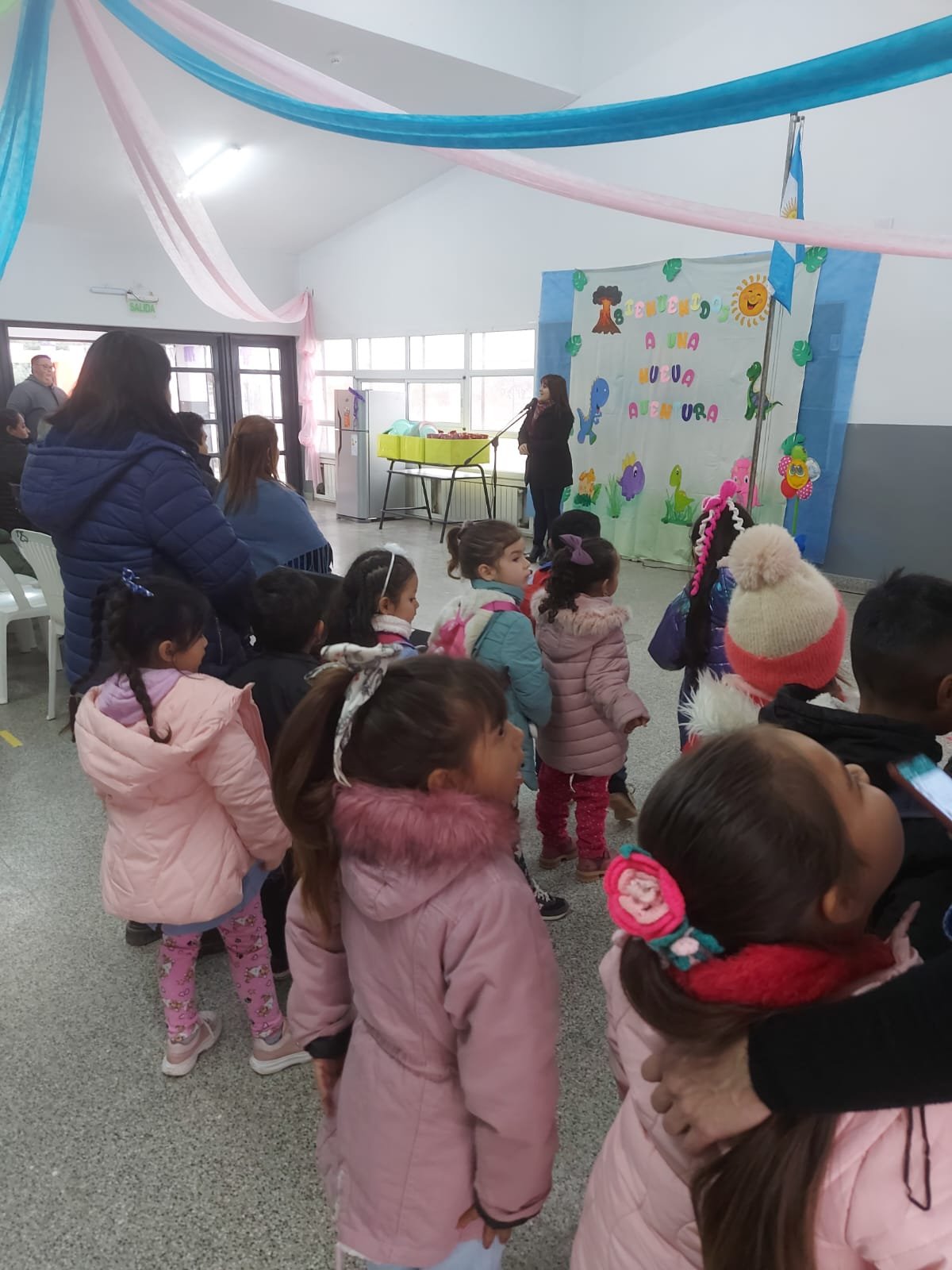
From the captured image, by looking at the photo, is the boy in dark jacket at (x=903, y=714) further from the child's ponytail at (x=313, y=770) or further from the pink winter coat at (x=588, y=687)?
the pink winter coat at (x=588, y=687)

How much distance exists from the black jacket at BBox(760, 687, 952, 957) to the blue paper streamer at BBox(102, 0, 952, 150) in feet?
3.43

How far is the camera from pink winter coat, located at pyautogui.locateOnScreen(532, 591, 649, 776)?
6.64 ft

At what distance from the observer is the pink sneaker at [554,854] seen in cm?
228

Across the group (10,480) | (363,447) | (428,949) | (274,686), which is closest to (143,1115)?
(274,686)

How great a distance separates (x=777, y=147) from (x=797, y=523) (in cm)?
246

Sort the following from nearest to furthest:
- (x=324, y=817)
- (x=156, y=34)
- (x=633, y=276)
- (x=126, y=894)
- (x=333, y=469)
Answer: (x=324, y=817), (x=126, y=894), (x=156, y=34), (x=633, y=276), (x=333, y=469)

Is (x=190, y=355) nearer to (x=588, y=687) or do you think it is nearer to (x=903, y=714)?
(x=588, y=687)

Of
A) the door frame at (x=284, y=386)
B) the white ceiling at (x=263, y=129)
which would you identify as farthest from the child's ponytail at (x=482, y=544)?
the door frame at (x=284, y=386)

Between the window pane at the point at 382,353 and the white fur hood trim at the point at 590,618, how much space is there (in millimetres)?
7416

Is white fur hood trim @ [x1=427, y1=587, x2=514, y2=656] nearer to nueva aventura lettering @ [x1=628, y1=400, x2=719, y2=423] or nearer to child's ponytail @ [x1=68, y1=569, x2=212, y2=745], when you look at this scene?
child's ponytail @ [x1=68, y1=569, x2=212, y2=745]

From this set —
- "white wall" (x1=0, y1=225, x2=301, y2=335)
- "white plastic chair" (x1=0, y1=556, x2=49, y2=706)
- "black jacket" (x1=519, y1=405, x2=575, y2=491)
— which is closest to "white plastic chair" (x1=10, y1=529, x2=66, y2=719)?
"white plastic chair" (x1=0, y1=556, x2=49, y2=706)

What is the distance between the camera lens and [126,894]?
1.49 meters

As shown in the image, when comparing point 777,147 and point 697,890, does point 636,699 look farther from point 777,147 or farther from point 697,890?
point 777,147

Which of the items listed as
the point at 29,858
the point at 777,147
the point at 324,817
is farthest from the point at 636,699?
the point at 777,147
